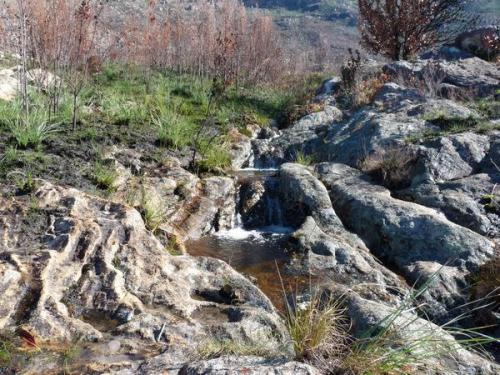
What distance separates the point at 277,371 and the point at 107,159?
13.5 ft

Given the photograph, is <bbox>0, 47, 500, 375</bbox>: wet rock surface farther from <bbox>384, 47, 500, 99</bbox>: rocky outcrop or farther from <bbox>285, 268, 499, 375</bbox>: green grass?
<bbox>384, 47, 500, 99</bbox>: rocky outcrop

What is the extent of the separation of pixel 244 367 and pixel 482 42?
13621mm

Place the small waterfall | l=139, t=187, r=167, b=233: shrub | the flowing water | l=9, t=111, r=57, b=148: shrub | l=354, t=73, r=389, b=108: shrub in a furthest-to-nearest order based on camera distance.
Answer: l=354, t=73, r=389, b=108: shrub
the small waterfall
l=9, t=111, r=57, b=148: shrub
l=139, t=187, r=167, b=233: shrub
the flowing water

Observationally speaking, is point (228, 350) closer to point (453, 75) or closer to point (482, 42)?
point (453, 75)

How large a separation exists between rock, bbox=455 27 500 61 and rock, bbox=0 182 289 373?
12101mm

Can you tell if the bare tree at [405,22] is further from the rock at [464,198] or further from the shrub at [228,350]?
the shrub at [228,350]

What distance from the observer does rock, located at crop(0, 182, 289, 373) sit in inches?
92.3

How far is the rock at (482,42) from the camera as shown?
38.4ft

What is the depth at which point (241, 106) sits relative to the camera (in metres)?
10.9

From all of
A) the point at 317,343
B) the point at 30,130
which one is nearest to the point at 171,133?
the point at 30,130

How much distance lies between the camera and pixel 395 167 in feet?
19.8

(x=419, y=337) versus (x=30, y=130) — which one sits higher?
(x=30, y=130)

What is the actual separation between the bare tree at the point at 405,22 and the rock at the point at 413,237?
342 inches

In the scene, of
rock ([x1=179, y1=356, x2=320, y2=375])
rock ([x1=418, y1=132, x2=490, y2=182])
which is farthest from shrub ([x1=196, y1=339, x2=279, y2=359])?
rock ([x1=418, y1=132, x2=490, y2=182])
